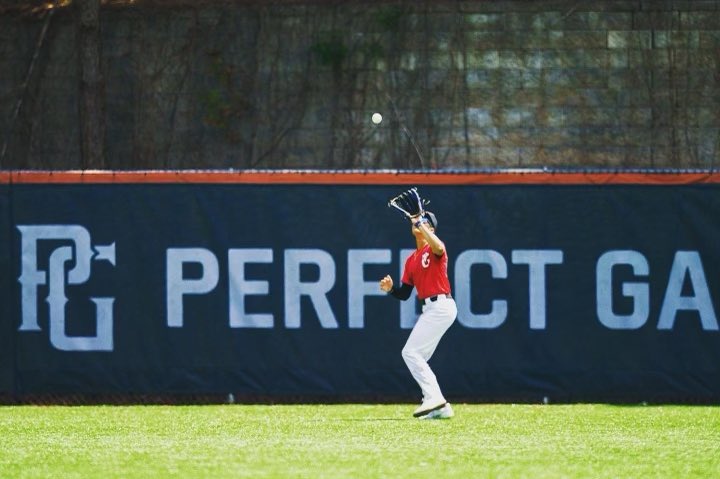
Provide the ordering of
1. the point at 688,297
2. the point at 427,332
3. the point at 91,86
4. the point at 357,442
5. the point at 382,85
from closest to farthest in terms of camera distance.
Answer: the point at 357,442 < the point at 427,332 < the point at 688,297 < the point at 91,86 < the point at 382,85

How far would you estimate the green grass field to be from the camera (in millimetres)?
8602

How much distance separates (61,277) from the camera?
13375mm

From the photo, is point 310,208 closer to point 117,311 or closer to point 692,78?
point 117,311

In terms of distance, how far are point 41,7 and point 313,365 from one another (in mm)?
9188

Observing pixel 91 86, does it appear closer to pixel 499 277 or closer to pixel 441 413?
pixel 499 277

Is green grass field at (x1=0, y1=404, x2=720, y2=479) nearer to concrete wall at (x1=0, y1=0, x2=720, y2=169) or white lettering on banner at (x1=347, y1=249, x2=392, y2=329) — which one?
white lettering on banner at (x1=347, y1=249, x2=392, y2=329)

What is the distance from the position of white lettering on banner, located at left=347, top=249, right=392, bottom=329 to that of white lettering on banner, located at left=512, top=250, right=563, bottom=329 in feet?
4.29

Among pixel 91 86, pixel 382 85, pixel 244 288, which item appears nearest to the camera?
pixel 244 288

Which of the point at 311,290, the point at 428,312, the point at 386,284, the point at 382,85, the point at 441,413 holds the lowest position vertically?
the point at 441,413

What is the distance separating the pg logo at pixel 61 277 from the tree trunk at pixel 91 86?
19.5ft

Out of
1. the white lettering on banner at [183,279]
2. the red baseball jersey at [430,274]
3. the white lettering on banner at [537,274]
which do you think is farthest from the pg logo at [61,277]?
the white lettering on banner at [537,274]

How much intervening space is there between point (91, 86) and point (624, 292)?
9167 millimetres

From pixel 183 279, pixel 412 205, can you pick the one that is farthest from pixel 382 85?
pixel 412 205

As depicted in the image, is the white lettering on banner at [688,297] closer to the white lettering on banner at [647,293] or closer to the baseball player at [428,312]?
the white lettering on banner at [647,293]
